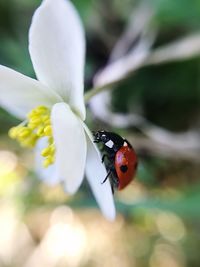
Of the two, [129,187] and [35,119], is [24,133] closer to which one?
[35,119]

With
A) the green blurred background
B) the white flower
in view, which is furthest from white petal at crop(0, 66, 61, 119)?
the green blurred background

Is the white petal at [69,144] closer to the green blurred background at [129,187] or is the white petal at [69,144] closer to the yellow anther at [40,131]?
the yellow anther at [40,131]

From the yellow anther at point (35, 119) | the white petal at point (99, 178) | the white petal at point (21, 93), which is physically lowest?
the white petal at point (99, 178)

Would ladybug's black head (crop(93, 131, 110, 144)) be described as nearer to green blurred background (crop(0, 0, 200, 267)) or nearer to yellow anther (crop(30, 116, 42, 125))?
yellow anther (crop(30, 116, 42, 125))

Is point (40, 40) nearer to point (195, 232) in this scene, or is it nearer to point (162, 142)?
point (162, 142)

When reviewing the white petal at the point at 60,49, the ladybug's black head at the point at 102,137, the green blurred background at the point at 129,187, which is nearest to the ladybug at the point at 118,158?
the ladybug's black head at the point at 102,137

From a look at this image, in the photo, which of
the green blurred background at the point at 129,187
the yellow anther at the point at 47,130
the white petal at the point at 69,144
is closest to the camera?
the white petal at the point at 69,144
